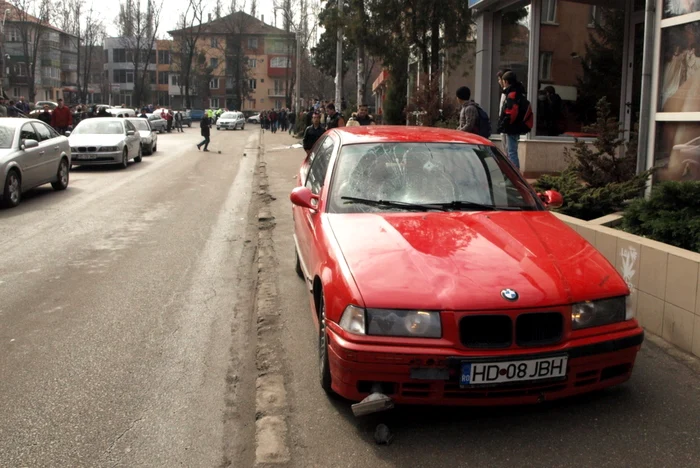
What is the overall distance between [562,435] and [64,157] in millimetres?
13734

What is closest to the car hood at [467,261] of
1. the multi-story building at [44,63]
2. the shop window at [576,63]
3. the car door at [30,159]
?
the shop window at [576,63]

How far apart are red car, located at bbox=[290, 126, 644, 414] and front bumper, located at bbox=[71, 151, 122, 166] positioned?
16896mm

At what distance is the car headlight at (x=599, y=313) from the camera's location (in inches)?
152

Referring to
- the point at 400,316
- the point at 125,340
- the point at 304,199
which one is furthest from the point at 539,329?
the point at 125,340

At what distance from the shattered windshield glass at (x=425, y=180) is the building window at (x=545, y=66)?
8782 mm

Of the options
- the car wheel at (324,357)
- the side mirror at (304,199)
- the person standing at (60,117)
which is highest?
the person standing at (60,117)

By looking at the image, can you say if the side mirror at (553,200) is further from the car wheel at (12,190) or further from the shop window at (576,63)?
the car wheel at (12,190)

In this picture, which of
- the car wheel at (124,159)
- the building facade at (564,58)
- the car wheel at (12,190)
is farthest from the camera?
the car wheel at (124,159)

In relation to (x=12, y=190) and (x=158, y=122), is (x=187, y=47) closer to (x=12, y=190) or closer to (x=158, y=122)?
(x=158, y=122)

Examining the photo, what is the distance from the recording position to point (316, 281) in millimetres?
4730

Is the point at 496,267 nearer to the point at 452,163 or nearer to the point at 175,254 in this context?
the point at 452,163

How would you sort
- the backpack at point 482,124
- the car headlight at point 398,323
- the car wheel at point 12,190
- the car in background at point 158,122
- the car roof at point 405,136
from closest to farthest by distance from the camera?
the car headlight at point 398,323 → the car roof at point 405,136 → the backpack at point 482,124 → the car wheel at point 12,190 → the car in background at point 158,122

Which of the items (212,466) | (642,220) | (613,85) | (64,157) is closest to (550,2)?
(613,85)

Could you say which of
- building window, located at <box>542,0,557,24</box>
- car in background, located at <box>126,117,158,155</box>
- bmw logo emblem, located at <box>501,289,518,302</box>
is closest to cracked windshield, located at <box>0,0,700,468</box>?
bmw logo emblem, located at <box>501,289,518,302</box>
